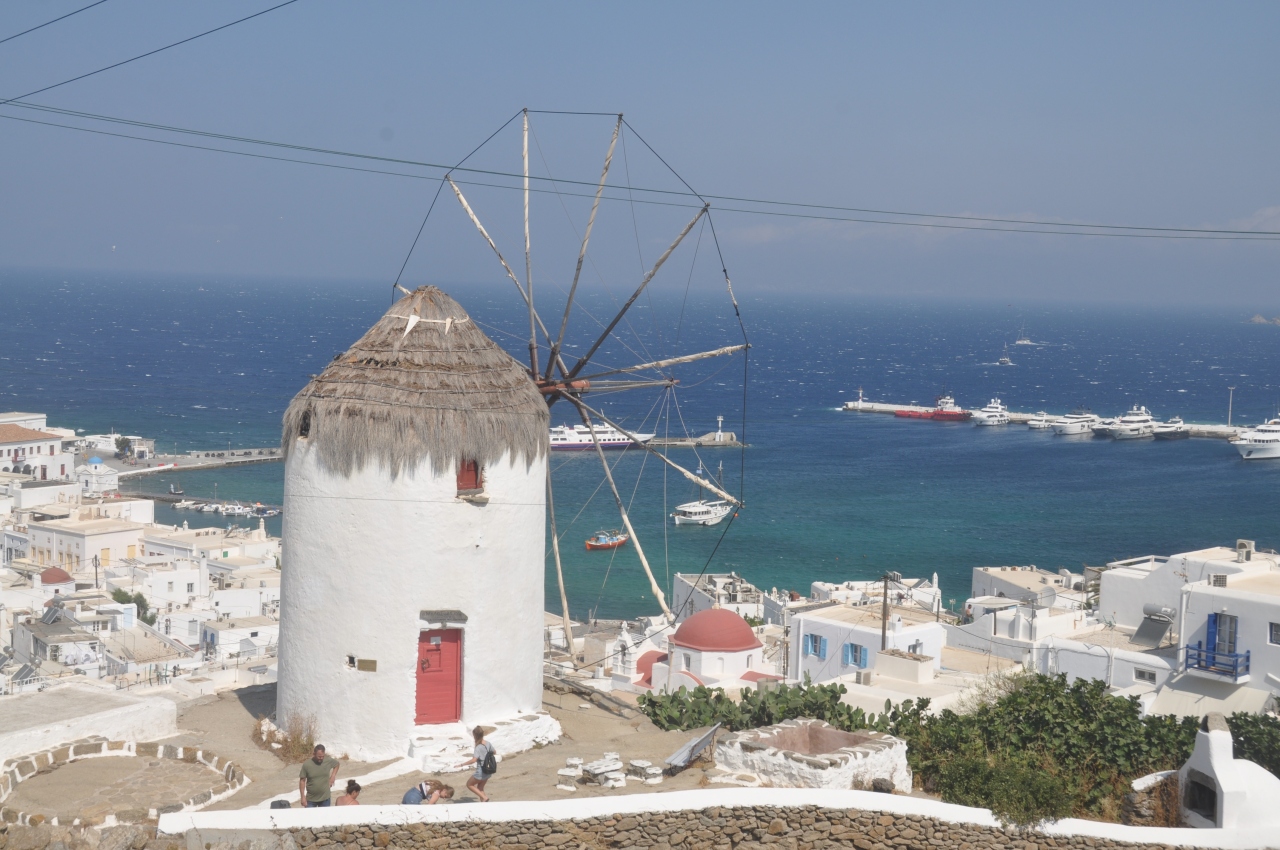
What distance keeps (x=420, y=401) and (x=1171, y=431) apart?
416ft

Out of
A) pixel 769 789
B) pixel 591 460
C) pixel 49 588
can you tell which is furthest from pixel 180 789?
pixel 591 460

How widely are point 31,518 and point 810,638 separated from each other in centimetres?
4849

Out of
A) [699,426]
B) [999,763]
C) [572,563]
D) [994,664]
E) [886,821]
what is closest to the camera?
[886,821]

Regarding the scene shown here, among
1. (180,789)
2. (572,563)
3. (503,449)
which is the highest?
(503,449)

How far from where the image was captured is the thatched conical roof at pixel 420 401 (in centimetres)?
1528

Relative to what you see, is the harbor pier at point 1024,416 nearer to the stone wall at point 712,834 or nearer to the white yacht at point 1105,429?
the white yacht at point 1105,429

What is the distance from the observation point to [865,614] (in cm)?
3469

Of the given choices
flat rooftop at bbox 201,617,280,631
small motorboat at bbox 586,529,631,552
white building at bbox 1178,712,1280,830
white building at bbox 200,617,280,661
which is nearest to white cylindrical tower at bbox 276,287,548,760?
white building at bbox 1178,712,1280,830

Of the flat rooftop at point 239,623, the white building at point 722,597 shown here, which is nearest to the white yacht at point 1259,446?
the white building at point 722,597

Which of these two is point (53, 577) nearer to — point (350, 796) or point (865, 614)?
point (865, 614)

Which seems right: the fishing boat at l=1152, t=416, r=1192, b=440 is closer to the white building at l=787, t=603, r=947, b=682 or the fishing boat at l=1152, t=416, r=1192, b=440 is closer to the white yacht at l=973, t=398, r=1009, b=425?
the white yacht at l=973, t=398, r=1009, b=425

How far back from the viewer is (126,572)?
57.2 m

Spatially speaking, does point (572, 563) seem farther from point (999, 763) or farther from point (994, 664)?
point (999, 763)

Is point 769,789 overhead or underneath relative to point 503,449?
underneath
